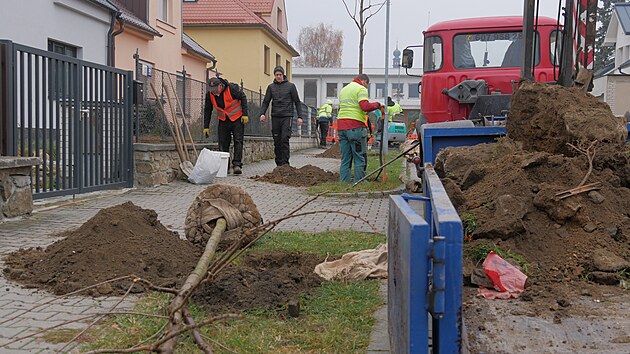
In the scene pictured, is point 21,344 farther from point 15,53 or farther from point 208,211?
point 15,53

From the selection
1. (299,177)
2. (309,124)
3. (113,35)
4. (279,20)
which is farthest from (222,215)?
(279,20)

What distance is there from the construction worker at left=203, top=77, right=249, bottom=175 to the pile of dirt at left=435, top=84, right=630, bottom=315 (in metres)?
10.5

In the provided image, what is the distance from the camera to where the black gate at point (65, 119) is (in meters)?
8.57

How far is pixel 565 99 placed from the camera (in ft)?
14.2

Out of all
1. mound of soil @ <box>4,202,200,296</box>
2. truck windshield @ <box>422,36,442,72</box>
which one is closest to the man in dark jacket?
truck windshield @ <box>422,36,442,72</box>

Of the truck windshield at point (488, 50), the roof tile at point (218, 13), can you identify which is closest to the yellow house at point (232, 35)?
the roof tile at point (218, 13)

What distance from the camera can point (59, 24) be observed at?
1576 centimetres

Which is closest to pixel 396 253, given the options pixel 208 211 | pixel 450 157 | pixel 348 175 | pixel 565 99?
pixel 450 157

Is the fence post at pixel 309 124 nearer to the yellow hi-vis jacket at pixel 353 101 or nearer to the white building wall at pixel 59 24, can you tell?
the white building wall at pixel 59 24

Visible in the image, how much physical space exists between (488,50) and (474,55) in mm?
189

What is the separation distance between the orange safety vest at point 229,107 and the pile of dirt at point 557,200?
1050 centimetres

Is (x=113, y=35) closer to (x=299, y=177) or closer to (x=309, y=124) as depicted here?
(x=299, y=177)

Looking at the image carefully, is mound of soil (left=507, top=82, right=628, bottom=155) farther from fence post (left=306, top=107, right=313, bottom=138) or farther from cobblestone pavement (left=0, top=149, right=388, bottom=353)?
fence post (left=306, top=107, right=313, bottom=138)

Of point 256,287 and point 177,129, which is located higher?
point 177,129
